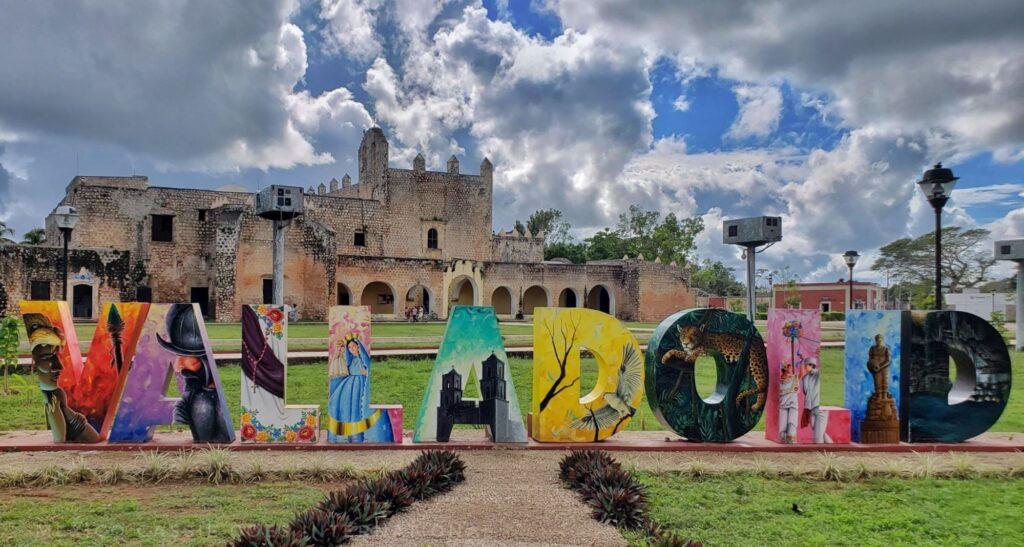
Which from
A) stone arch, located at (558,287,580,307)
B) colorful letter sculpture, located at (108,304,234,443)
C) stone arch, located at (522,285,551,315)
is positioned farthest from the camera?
stone arch, located at (558,287,580,307)

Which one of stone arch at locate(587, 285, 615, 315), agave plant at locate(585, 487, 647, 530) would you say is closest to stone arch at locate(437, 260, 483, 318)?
stone arch at locate(587, 285, 615, 315)

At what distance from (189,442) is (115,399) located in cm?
91

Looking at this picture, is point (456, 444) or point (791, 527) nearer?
point (791, 527)

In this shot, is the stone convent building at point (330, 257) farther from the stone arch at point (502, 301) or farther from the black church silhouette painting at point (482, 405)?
the black church silhouette painting at point (482, 405)

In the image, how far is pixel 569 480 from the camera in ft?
18.9

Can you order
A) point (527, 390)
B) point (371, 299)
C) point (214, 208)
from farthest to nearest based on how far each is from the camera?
point (371, 299) → point (214, 208) → point (527, 390)

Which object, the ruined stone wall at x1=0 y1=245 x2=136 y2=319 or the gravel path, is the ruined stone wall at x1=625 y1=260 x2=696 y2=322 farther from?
the gravel path

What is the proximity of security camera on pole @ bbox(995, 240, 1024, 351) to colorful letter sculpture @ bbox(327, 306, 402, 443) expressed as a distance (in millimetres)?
20804

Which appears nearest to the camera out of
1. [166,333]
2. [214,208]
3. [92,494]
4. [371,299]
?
[92,494]

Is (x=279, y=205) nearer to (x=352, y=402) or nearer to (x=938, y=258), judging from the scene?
(x=352, y=402)

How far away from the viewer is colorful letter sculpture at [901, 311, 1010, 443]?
7457 mm

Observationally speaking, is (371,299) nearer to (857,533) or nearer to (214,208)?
(214,208)

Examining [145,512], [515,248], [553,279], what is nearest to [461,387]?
[145,512]

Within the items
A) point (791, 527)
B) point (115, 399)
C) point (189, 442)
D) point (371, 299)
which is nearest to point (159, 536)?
point (189, 442)
